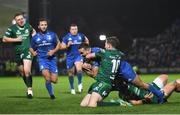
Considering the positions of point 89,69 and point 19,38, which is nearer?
point 89,69

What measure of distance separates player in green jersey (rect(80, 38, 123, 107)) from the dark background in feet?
95.2

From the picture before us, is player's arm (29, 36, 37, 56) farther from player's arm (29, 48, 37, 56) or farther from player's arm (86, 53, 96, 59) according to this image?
player's arm (86, 53, 96, 59)

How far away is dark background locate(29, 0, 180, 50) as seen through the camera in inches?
1606

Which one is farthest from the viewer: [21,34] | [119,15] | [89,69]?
[119,15]

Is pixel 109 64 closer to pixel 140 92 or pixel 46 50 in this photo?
pixel 140 92

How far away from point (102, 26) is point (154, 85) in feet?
101

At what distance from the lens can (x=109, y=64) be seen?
1090 cm

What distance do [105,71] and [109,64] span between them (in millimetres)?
157

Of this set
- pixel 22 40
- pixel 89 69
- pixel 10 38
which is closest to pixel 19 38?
pixel 22 40

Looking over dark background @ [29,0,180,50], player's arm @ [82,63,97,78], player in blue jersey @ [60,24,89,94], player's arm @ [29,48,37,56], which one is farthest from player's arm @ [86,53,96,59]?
dark background @ [29,0,180,50]

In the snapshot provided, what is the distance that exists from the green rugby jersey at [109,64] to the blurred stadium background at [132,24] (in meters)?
23.0

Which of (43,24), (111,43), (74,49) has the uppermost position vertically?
(43,24)

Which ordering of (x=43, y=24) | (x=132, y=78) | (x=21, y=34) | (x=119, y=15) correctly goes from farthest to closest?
1. (x=119, y=15)
2. (x=21, y=34)
3. (x=43, y=24)
4. (x=132, y=78)

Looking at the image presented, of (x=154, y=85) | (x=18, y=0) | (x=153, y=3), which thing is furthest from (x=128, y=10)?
(x=154, y=85)
